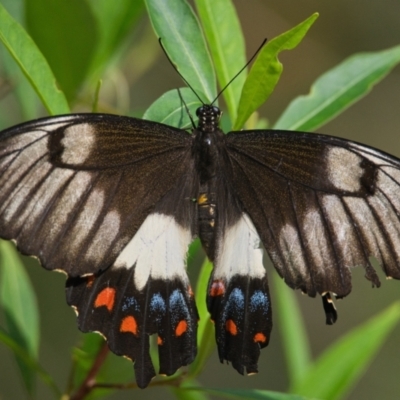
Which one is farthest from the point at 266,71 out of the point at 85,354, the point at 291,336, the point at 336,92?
the point at 291,336

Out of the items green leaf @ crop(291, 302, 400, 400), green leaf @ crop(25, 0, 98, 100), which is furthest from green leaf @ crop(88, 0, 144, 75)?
green leaf @ crop(291, 302, 400, 400)

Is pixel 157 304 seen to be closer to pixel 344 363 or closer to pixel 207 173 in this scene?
pixel 207 173

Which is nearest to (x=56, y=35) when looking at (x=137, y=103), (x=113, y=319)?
(x=113, y=319)

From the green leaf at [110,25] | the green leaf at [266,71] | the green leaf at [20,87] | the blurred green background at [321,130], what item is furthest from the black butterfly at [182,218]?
the blurred green background at [321,130]

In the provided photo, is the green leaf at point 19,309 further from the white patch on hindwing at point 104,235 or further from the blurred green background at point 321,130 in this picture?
the blurred green background at point 321,130

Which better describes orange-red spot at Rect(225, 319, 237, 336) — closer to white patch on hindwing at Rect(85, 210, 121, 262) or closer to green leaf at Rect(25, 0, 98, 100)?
white patch on hindwing at Rect(85, 210, 121, 262)

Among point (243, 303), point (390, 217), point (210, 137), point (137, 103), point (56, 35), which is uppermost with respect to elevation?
point (137, 103)

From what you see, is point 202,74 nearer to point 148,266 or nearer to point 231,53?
point 231,53
